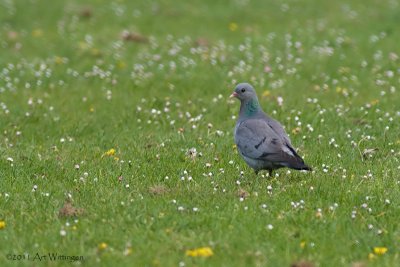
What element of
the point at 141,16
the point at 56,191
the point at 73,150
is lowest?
the point at 141,16

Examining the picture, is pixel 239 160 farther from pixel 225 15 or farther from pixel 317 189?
pixel 225 15

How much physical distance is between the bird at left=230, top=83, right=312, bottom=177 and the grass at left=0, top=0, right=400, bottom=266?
1.18 ft

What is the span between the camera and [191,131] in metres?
13.9

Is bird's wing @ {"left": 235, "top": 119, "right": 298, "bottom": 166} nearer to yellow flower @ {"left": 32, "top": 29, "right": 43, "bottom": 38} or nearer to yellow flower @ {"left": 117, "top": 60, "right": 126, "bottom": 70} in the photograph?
yellow flower @ {"left": 117, "top": 60, "right": 126, "bottom": 70}

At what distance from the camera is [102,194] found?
9.89m

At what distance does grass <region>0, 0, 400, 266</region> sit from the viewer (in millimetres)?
8383

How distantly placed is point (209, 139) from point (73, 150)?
8.35 feet

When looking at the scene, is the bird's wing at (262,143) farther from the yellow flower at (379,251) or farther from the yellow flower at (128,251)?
the yellow flower at (128,251)

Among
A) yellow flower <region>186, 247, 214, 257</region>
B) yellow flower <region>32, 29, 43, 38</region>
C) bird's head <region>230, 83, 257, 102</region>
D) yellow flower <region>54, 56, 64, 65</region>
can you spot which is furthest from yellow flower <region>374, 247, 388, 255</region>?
yellow flower <region>32, 29, 43, 38</region>

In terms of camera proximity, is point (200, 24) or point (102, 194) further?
point (200, 24)

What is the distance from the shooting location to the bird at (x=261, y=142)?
10.1 metres

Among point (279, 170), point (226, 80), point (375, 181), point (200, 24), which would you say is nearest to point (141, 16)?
point (200, 24)

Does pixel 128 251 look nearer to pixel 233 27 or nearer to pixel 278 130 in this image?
pixel 278 130

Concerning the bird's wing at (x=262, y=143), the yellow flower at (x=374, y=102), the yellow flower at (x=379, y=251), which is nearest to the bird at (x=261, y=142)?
the bird's wing at (x=262, y=143)
